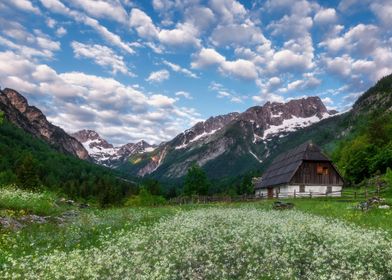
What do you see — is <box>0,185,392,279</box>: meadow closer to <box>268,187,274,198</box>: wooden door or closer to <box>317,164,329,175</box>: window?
<box>317,164,329,175</box>: window

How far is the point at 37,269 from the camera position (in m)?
12.4

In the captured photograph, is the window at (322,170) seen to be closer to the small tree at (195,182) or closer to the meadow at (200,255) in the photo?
the small tree at (195,182)

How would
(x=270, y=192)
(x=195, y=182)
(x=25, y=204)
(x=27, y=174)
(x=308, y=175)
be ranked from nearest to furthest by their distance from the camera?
(x=25, y=204), (x=308, y=175), (x=270, y=192), (x=27, y=174), (x=195, y=182)

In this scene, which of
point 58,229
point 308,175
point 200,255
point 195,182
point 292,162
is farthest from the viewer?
point 195,182

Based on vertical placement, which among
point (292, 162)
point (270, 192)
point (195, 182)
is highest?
point (292, 162)

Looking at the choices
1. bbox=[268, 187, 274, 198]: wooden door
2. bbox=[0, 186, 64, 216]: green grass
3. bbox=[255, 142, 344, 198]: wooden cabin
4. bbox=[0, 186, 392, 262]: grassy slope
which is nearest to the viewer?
bbox=[0, 186, 392, 262]: grassy slope

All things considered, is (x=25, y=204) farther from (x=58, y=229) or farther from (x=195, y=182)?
(x=195, y=182)

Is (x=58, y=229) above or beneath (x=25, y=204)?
beneath

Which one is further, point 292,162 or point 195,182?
point 195,182

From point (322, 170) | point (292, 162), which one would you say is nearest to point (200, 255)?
point (322, 170)

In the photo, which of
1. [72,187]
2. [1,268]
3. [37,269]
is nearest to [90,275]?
[37,269]

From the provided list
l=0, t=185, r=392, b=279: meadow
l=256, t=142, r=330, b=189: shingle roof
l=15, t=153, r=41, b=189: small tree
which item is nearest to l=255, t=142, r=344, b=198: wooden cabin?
l=256, t=142, r=330, b=189: shingle roof

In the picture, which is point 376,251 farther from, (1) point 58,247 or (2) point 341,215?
(2) point 341,215

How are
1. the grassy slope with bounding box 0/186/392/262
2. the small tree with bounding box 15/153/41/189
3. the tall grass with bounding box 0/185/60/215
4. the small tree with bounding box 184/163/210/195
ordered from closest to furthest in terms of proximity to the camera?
1. the grassy slope with bounding box 0/186/392/262
2. the tall grass with bounding box 0/185/60/215
3. the small tree with bounding box 15/153/41/189
4. the small tree with bounding box 184/163/210/195
